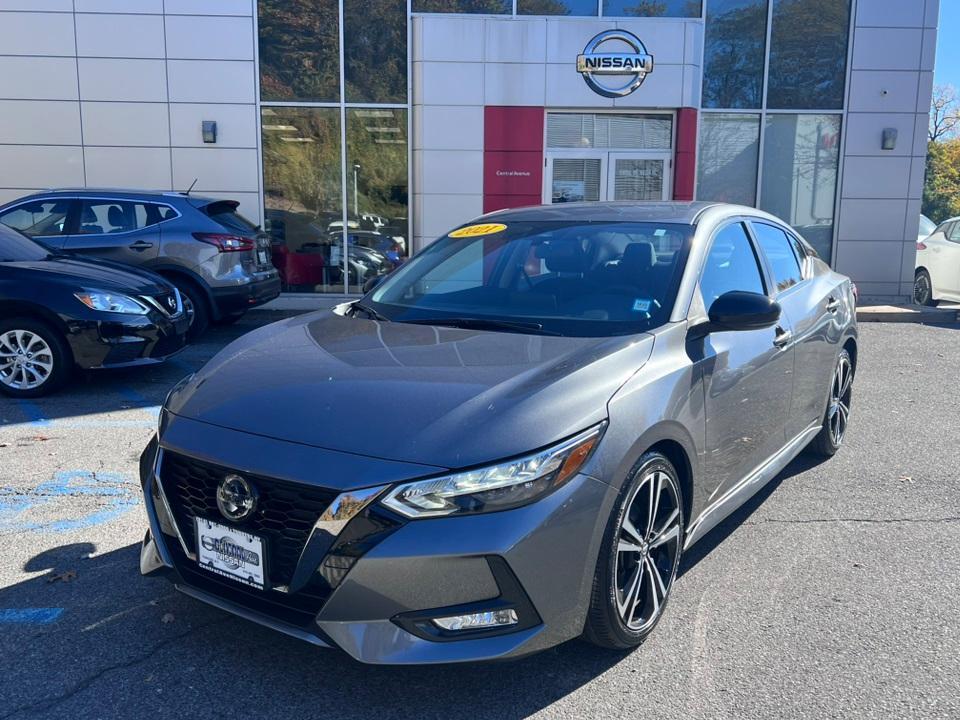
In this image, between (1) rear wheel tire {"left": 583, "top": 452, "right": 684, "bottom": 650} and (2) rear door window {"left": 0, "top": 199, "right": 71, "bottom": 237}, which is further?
(2) rear door window {"left": 0, "top": 199, "right": 71, "bottom": 237}

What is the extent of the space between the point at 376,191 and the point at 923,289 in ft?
30.3

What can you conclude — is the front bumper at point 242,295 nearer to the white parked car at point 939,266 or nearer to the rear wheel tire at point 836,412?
the rear wheel tire at point 836,412

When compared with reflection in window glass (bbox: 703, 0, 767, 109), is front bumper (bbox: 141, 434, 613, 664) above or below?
below

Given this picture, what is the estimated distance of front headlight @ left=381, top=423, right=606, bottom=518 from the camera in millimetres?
2373

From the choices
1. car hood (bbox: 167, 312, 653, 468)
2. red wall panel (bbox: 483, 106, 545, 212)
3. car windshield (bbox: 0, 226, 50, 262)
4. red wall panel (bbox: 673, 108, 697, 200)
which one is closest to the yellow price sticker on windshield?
car hood (bbox: 167, 312, 653, 468)

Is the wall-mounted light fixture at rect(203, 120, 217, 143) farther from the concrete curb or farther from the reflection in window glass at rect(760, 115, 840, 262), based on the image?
the concrete curb

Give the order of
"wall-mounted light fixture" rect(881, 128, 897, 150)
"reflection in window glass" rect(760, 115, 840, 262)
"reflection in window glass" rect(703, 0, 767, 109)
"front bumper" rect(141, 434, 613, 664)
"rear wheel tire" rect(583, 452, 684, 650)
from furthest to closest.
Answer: "reflection in window glass" rect(760, 115, 840, 262) → "wall-mounted light fixture" rect(881, 128, 897, 150) → "reflection in window glass" rect(703, 0, 767, 109) → "rear wheel tire" rect(583, 452, 684, 650) → "front bumper" rect(141, 434, 613, 664)

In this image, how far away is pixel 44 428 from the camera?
5773 millimetres

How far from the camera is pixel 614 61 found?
12.4 m

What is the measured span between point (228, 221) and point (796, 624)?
785 cm

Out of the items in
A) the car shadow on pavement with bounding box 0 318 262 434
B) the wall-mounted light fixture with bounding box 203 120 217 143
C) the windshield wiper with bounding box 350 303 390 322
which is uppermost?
the wall-mounted light fixture with bounding box 203 120 217 143

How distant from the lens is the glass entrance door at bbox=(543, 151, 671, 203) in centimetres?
1284

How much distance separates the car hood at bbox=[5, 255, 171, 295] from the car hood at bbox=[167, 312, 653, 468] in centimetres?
377

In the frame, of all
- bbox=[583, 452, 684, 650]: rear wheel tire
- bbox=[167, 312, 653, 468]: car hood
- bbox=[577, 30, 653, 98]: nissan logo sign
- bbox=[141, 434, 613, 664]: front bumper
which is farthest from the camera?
bbox=[577, 30, 653, 98]: nissan logo sign
